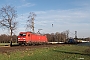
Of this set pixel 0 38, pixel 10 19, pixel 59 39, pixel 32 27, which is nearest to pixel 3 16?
pixel 10 19

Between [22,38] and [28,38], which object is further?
[28,38]

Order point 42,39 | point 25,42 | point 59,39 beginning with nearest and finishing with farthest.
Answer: point 25,42, point 42,39, point 59,39

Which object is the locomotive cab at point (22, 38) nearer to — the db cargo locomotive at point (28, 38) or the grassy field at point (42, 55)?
the db cargo locomotive at point (28, 38)

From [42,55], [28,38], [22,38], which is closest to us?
[42,55]

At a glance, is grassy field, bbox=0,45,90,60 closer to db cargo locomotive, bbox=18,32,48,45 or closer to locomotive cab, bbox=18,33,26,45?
locomotive cab, bbox=18,33,26,45

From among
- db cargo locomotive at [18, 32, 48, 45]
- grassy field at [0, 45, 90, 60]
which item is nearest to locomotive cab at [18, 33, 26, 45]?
db cargo locomotive at [18, 32, 48, 45]

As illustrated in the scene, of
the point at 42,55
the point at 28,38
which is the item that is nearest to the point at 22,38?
the point at 28,38

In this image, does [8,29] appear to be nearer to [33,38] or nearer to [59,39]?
[33,38]

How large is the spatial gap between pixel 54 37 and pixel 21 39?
300 feet

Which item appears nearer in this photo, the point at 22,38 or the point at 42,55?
the point at 42,55

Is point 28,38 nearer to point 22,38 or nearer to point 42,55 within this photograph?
point 22,38

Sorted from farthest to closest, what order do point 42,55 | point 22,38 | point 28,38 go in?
point 28,38 < point 22,38 < point 42,55

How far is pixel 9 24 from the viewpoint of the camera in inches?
2260

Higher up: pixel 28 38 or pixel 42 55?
pixel 28 38
